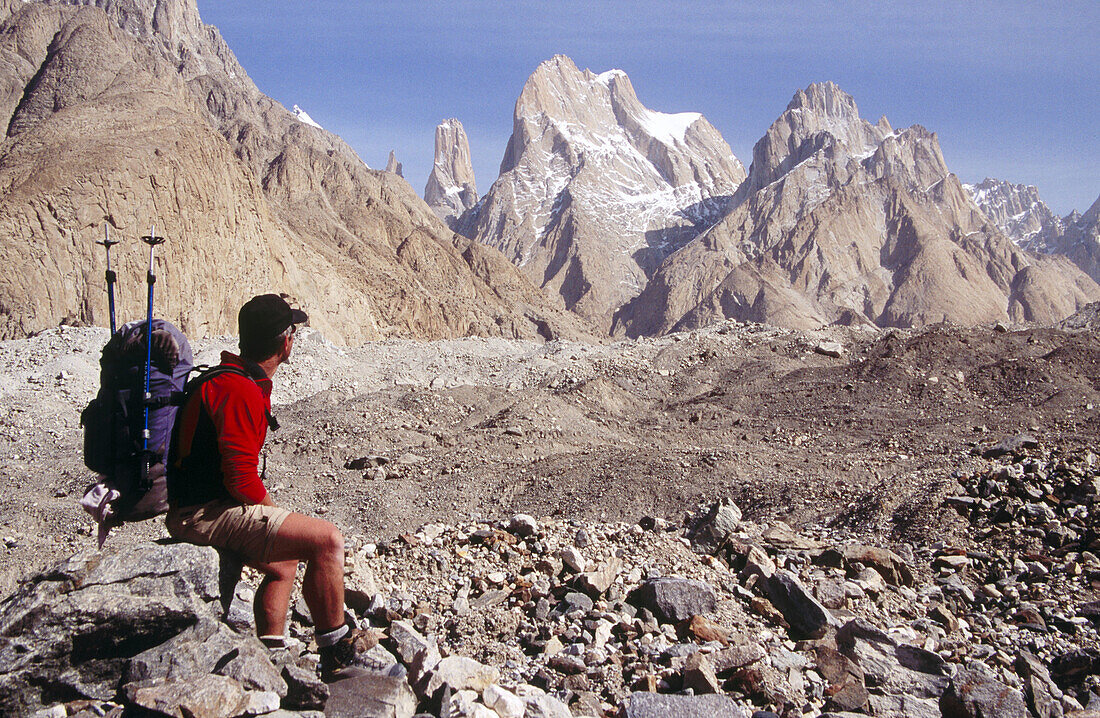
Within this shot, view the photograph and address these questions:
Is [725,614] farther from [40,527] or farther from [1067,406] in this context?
[1067,406]

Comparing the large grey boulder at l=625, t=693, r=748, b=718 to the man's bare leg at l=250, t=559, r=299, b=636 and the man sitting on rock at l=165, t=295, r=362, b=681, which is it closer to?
the man sitting on rock at l=165, t=295, r=362, b=681

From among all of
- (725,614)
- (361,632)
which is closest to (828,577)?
(725,614)

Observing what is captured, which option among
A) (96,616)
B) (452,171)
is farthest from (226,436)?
(452,171)

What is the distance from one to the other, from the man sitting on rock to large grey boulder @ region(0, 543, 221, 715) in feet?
0.53

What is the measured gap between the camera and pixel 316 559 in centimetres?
306

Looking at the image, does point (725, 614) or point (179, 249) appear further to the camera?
point (179, 249)

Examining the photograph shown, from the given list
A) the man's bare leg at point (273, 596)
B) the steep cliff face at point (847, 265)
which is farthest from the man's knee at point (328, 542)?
the steep cliff face at point (847, 265)

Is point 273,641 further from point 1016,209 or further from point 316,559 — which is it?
point 1016,209

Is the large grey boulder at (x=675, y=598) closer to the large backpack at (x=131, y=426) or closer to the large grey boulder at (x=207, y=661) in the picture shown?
the large grey boulder at (x=207, y=661)

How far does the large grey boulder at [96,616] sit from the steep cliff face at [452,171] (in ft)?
551

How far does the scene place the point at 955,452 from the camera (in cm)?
899

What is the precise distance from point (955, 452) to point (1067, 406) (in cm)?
432

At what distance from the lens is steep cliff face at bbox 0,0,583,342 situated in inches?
848

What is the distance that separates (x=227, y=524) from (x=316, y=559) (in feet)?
1.39
